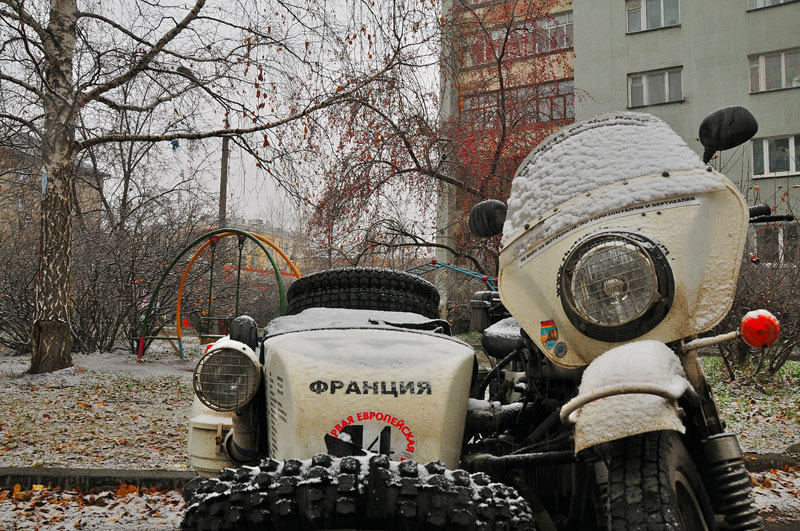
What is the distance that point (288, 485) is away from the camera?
1.61m

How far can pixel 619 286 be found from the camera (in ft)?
6.84

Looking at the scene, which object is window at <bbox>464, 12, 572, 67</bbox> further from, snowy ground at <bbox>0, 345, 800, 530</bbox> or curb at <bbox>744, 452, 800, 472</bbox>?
curb at <bbox>744, 452, 800, 472</bbox>

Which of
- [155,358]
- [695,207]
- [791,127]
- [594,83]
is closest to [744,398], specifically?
[695,207]

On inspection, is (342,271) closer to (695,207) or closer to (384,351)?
(384,351)

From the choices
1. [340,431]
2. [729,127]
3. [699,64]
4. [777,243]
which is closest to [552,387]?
[340,431]

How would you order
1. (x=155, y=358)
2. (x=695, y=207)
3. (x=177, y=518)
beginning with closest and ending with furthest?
(x=695, y=207)
(x=177, y=518)
(x=155, y=358)

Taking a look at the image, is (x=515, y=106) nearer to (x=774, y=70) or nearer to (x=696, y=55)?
(x=696, y=55)

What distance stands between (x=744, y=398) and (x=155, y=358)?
381 inches

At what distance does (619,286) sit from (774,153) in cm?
1923

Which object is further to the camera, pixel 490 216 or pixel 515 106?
pixel 515 106

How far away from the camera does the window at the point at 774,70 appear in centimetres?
1844

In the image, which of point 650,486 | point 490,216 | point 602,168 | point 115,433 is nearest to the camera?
point 650,486

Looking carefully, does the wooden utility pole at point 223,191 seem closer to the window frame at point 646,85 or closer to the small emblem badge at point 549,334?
the window frame at point 646,85


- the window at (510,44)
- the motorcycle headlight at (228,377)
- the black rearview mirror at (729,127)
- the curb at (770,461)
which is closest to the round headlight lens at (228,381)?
the motorcycle headlight at (228,377)
